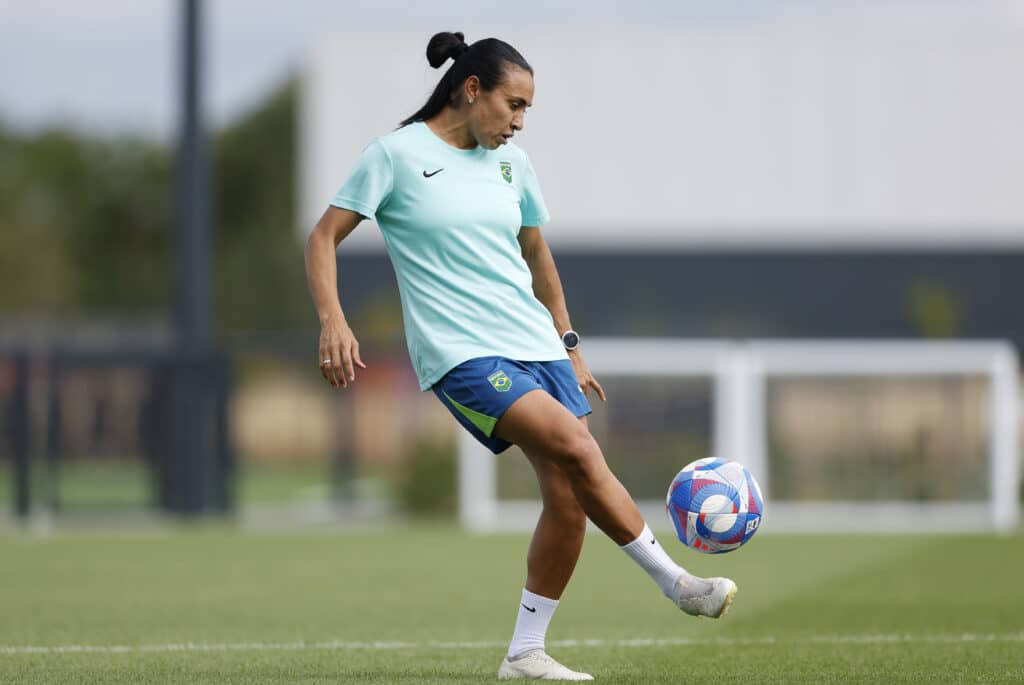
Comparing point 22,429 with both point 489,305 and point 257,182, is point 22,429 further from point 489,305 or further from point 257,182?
point 257,182

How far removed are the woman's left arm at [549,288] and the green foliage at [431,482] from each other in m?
12.6

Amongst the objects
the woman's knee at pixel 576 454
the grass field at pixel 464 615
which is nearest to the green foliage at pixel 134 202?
the grass field at pixel 464 615

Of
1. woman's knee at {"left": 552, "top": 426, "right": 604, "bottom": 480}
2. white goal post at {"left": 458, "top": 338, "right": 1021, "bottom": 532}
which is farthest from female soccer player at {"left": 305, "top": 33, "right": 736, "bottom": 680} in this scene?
white goal post at {"left": 458, "top": 338, "right": 1021, "bottom": 532}

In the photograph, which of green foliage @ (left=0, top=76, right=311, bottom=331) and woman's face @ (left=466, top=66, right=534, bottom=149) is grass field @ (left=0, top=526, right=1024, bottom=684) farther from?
green foliage @ (left=0, top=76, right=311, bottom=331)

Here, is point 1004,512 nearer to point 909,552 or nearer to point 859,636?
point 909,552

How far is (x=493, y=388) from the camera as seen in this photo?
18.9 feet

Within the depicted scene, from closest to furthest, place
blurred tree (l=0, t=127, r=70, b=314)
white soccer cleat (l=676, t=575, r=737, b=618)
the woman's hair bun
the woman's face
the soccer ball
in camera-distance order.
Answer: white soccer cleat (l=676, t=575, r=737, b=618) → the woman's face → the woman's hair bun → the soccer ball → blurred tree (l=0, t=127, r=70, b=314)

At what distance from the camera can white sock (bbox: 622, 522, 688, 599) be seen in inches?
229

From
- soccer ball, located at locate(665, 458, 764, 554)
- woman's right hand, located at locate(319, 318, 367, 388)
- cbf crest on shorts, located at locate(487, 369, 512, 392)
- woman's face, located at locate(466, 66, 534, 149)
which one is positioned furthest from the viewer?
soccer ball, located at locate(665, 458, 764, 554)

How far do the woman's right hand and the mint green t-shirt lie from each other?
1.32 feet

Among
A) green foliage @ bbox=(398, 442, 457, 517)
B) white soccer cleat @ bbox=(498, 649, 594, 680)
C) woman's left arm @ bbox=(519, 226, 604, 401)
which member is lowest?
green foliage @ bbox=(398, 442, 457, 517)

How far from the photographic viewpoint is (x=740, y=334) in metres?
33.3

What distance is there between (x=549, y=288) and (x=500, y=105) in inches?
33.2

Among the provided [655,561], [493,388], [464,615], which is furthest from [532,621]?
[464,615]
